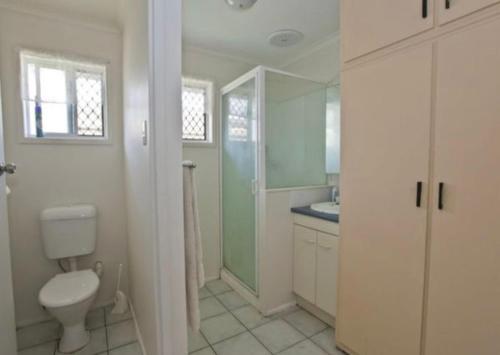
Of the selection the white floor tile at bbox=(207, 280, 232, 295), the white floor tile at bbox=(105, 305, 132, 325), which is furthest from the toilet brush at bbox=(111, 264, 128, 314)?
the white floor tile at bbox=(207, 280, 232, 295)

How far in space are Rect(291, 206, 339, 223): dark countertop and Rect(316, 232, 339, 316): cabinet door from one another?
132mm

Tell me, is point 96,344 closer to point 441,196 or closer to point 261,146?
point 261,146

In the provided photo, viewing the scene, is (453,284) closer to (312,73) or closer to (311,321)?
(311,321)

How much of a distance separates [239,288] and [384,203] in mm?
1627

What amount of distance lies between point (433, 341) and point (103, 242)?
2.34 metres

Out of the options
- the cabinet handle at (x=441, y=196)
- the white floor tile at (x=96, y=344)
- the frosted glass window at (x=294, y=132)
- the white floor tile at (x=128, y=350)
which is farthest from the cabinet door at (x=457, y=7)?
the white floor tile at (x=96, y=344)

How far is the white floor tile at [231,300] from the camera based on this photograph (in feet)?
7.39

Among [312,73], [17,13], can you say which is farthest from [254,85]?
[17,13]

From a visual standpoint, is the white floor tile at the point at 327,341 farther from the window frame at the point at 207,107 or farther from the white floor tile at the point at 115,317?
the window frame at the point at 207,107

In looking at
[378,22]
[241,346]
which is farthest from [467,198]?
[241,346]

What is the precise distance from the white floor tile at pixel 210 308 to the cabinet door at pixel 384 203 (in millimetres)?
989

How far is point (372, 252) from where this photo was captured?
144 centimetres

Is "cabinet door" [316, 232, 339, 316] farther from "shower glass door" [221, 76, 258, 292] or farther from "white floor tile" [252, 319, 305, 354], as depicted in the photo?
"shower glass door" [221, 76, 258, 292]

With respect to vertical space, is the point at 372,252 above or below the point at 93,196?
below
